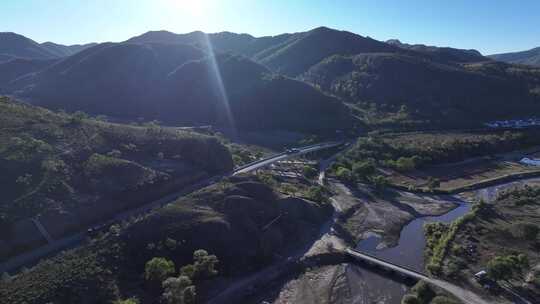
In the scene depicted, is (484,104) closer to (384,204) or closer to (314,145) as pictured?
(314,145)

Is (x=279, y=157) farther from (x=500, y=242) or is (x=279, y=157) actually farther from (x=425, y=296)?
(x=425, y=296)

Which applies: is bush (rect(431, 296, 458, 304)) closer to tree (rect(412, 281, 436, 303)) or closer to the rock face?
tree (rect(412, 281, 436, 303))

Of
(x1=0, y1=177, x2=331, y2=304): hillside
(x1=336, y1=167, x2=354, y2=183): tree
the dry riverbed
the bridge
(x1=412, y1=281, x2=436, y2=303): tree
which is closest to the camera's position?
(x1=0, y1=177, x2=331, y2=304): hillside

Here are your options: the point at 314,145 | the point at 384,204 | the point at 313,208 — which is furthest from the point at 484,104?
the point at 313,208

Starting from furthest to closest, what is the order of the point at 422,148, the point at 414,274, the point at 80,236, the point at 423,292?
1. the point at 422,148
2. the point at 80,236
3. the point at 414,274
4. the point at 423,292

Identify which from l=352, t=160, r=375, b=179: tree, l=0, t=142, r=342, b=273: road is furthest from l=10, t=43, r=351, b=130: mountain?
l=0, t=142, r=342, b=273: road

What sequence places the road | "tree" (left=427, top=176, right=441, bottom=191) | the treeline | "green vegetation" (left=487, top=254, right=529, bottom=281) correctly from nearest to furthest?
the road < "green vegetation" (left=487, top=254, right=529, bottom=281) < "tree" (left=427, top=176, right=441, bottom=191) < the treeline

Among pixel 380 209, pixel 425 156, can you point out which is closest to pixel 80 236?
pixel 380 209
